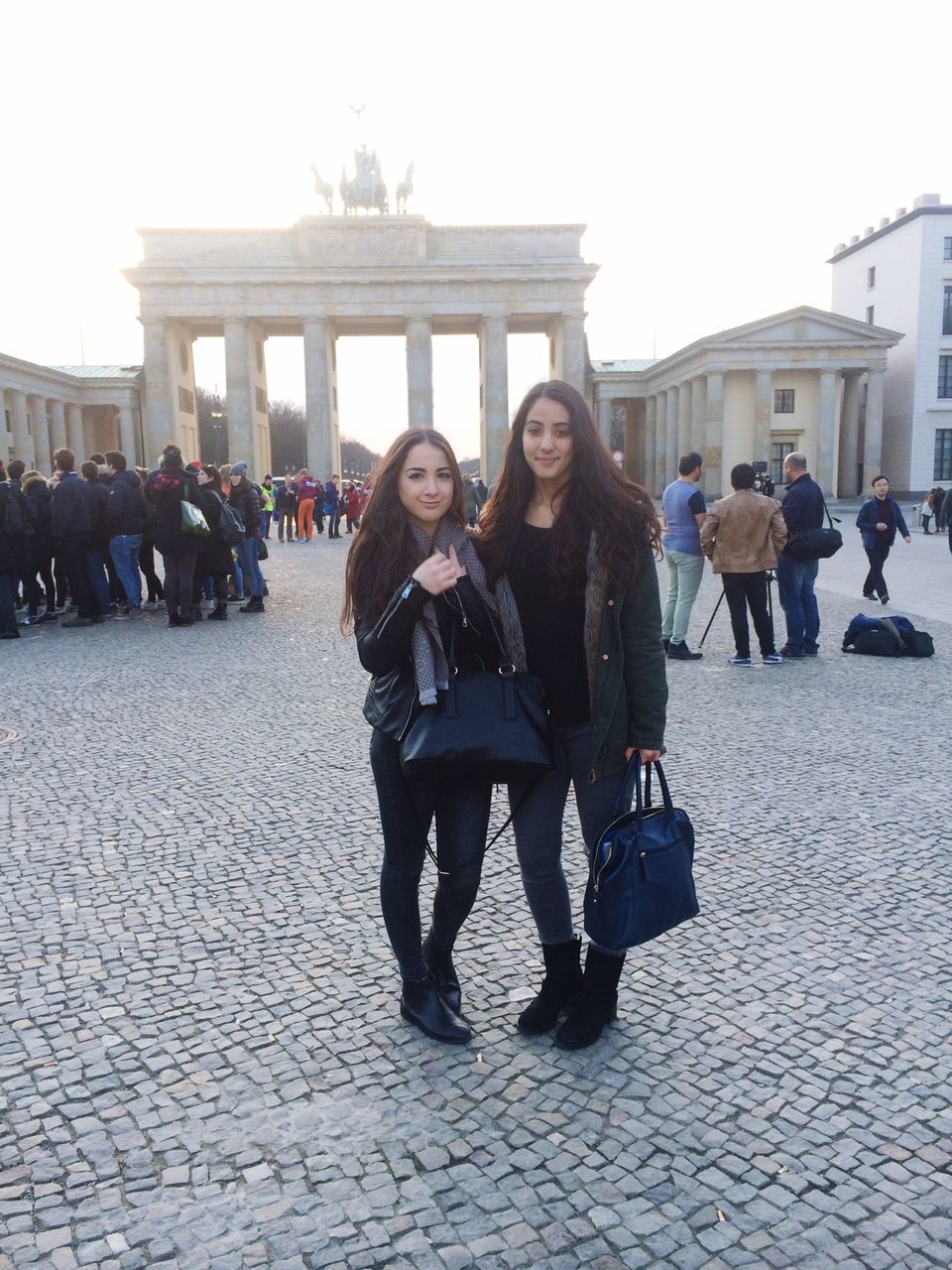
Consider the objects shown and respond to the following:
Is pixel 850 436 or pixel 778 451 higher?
pixel 850 436

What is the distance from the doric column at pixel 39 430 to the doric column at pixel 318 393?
47.4ft

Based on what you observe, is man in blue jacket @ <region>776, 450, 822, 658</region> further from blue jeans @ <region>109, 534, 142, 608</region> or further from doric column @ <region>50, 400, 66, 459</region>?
doric column @ <region>50, 400, 66, 459</region>

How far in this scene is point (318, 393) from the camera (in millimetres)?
51656

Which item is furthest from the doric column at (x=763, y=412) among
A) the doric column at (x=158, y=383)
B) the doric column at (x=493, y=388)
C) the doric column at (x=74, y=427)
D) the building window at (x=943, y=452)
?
the doric column at (x=74, y=427)

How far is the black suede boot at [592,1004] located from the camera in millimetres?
3127

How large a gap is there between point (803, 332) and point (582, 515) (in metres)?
49.7

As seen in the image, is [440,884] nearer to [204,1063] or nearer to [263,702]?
[204,1063]

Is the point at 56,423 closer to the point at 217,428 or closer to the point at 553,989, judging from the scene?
the point at 217,428

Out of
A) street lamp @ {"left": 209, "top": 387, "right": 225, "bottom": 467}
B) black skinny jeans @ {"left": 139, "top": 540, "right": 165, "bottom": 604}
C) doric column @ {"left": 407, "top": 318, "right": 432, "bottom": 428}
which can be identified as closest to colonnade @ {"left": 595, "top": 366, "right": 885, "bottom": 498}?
doric column @ {"left": 407, "top": 318, "right": 432, "bottom": 428}

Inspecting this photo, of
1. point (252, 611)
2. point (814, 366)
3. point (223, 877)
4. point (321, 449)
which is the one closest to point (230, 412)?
point (321, 449)

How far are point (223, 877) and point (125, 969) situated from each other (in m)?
0.88

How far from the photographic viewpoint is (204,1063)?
3.05 meters

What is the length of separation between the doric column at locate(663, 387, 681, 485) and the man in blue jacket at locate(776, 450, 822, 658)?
153 ft

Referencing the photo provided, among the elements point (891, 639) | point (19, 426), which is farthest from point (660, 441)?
point (891, 639)
